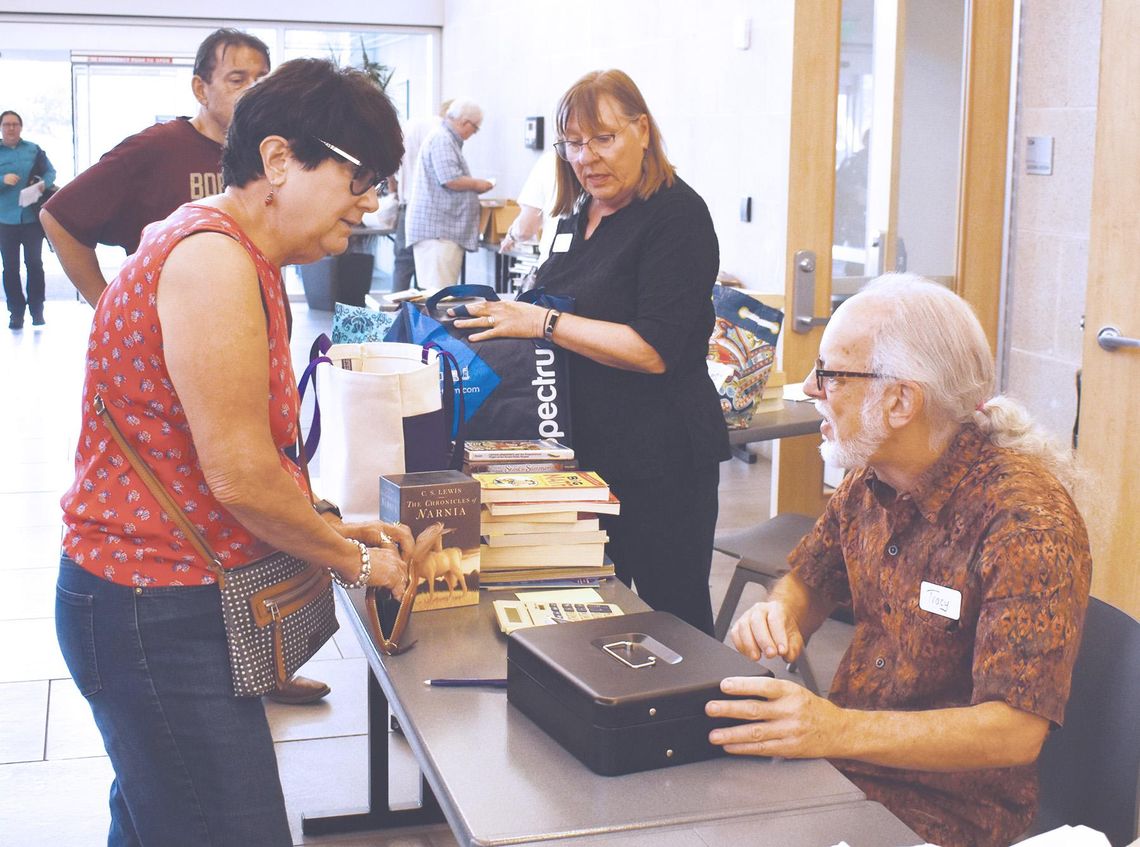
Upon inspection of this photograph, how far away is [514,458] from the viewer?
2.30 meters

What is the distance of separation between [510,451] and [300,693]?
149cm

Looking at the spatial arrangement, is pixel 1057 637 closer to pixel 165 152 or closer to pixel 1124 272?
pixel 1124 272

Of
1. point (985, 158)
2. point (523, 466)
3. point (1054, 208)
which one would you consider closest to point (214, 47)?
point (523, 466)

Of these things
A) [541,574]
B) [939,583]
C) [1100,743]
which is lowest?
[1100,743]

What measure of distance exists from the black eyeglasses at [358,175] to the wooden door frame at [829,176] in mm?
2696

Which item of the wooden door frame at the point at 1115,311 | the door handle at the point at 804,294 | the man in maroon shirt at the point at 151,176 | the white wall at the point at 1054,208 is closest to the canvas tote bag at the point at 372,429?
the man in maroon shirt at the point at 151,176

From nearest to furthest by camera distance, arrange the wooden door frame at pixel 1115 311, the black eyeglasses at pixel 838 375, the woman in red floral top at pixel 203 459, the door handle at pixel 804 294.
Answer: the woman in red floral top at pixel 203 459 → the black eyeglasses at pixel 838 375 → the wooden door frame at pixel 1115 311 → the door handle at pixel 804 294

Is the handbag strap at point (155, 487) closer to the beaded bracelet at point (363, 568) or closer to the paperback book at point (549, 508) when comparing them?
the beaded bracelet at point (363, 568)

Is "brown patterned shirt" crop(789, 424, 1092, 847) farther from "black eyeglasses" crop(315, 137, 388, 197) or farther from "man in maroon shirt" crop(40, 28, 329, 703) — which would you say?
"man in maroon shirt" crop(40, 28, 329, 703)

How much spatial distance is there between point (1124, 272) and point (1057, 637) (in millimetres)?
1891

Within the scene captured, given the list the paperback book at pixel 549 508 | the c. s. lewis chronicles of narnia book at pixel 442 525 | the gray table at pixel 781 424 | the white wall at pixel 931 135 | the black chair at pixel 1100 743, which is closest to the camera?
the black chair at pixel 1100 743

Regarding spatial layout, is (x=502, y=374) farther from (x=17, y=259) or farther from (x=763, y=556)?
(x=17, y=259)

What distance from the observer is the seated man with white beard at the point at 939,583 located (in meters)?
1.56

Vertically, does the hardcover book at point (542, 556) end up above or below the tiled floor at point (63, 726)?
above
